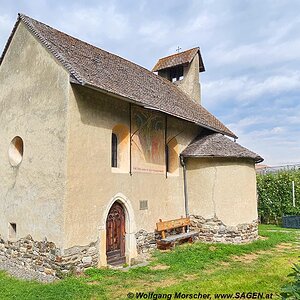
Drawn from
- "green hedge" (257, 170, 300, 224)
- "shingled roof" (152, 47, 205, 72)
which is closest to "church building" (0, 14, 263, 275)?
"shingled roof" (152, 47, 205, 72)

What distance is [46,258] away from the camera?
802 centimetres

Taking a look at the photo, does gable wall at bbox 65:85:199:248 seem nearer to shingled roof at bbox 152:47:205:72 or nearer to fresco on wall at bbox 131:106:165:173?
fresco on wall at bbox 131:106:165:173

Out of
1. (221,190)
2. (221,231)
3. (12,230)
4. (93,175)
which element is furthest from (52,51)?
(221,231)

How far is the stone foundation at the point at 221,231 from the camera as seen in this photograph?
39.3 feet

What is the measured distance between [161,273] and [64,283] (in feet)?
8.15

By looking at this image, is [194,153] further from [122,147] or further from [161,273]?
[161,273]

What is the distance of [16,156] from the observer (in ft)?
31.9

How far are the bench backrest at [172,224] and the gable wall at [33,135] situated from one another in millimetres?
4081

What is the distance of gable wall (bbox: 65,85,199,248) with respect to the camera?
8.09 metres

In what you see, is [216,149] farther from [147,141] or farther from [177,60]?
[177,60]

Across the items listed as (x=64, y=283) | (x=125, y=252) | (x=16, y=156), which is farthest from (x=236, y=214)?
(x=16, y=156)

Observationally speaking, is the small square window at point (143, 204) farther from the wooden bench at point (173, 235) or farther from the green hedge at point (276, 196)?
the green hedge at point (276, 196)

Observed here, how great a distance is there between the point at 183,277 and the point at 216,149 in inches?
226

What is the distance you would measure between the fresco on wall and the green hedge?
35.2ft
